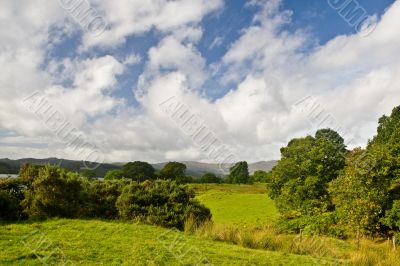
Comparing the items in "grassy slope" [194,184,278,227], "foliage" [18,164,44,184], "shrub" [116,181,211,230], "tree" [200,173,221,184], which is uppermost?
"tree" [200,173,221,184]

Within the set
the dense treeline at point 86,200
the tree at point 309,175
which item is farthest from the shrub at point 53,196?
the tree at point 309,175

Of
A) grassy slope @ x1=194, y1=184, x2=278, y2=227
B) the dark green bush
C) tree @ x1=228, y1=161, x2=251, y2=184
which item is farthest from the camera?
tree @ x1=228, y1=161, x2=251, y2=184

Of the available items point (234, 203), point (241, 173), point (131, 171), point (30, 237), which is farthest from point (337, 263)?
point (241, 173)

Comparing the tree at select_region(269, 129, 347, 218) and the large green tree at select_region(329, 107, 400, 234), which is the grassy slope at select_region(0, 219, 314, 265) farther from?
the tree at select_region(269, 129, 347, 218)

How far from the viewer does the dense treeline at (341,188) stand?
27125 millimetres

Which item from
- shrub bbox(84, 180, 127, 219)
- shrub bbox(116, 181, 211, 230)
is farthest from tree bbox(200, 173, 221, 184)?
shrub bbox(116, 181, 211, 230)

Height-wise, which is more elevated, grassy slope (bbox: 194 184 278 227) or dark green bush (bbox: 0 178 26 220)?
dark green bush (bbox: 0 178 26 220)

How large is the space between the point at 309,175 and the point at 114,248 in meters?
33.0

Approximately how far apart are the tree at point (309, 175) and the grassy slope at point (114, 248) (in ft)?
86.1

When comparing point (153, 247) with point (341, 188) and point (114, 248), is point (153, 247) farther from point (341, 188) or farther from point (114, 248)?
point (341, 188)

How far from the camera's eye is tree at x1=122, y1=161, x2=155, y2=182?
9251 centimetres

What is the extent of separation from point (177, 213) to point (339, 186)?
46.2ft

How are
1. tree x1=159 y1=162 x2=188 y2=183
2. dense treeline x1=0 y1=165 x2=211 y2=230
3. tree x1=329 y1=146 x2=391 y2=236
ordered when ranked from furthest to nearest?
tree x1=159 y1=162 x2=188 y2=183
tree x1=329 y1=146 x2=391 y2=236
dense treeline x1=0 y1=165 x2=211 y2=230

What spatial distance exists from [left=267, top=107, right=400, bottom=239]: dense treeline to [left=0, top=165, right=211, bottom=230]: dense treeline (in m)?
11.6
